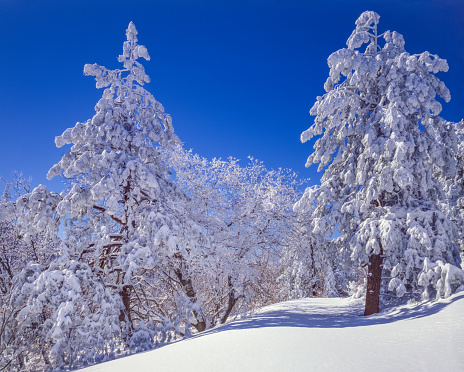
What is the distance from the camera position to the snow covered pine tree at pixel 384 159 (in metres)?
8.89

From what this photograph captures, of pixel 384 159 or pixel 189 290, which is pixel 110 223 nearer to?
pixel 189 290

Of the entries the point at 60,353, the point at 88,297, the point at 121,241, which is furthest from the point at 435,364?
the point at 121,241

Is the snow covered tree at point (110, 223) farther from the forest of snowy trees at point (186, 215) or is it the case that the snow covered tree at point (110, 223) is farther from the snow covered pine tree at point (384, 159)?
the snow covered pine tree at point (384, 159)

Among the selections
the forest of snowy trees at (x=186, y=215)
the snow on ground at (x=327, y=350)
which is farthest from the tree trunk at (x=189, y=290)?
the snow on ground at (x=327, y=350)

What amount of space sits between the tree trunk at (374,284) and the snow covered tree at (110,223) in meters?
5.80

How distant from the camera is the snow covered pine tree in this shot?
29.2ft

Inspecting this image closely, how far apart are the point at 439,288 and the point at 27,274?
1091cm

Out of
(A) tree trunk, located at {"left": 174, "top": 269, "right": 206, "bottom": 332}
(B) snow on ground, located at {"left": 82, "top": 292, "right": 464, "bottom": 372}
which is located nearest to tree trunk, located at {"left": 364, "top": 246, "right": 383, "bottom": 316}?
(B) snow on ground, located at {"left": 82, "top": 292, "right": 464, "bottom": 372}

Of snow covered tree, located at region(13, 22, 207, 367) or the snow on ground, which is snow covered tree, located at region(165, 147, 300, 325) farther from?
the snow on ground

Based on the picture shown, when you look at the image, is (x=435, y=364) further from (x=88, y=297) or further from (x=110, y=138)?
(x=110, y=138)

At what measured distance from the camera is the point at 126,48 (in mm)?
10172

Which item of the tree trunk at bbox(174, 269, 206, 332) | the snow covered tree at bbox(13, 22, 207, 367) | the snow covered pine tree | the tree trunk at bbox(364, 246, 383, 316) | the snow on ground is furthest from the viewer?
the tree trunk at bbox(174, 269, 206, 332)

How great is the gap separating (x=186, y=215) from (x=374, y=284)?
6.70 metres

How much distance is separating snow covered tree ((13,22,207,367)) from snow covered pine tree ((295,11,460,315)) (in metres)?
4.99
